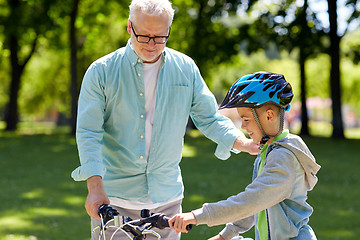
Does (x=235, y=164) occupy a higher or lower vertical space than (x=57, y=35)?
lower

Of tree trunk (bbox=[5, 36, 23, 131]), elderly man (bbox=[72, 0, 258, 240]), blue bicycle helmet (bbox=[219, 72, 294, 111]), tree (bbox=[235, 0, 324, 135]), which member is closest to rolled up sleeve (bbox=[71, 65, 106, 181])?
elderly man (bbox=[72, 0, 258, 240])

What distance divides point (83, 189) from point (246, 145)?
809cm

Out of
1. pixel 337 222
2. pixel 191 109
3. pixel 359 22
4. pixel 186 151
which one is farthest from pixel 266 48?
pixel 191 109

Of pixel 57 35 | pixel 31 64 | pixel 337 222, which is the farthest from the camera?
pixel 31 64

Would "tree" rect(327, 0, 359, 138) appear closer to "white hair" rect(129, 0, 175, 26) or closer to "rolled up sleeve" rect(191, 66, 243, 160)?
"rolled up sleeve" rect(191, 66, 243, 160)

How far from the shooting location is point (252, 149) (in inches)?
134

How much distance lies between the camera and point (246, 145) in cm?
347

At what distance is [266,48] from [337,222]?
17.5 m

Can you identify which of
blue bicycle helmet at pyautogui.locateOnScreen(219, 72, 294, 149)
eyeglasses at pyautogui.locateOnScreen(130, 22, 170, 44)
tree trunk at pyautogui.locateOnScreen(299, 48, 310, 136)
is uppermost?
eyeglasses at pyautogui.locateOnScreen(130, 22, 170, 44)

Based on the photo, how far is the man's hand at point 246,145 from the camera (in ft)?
11.1

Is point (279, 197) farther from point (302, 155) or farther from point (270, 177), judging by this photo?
point (302, 155)

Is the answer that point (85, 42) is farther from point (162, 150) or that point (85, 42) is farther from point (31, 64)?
point (162, 150)

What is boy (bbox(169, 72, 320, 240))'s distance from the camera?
2654 mm

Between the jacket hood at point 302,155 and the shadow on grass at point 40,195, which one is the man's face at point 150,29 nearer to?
the jacket hood at point 302,155
